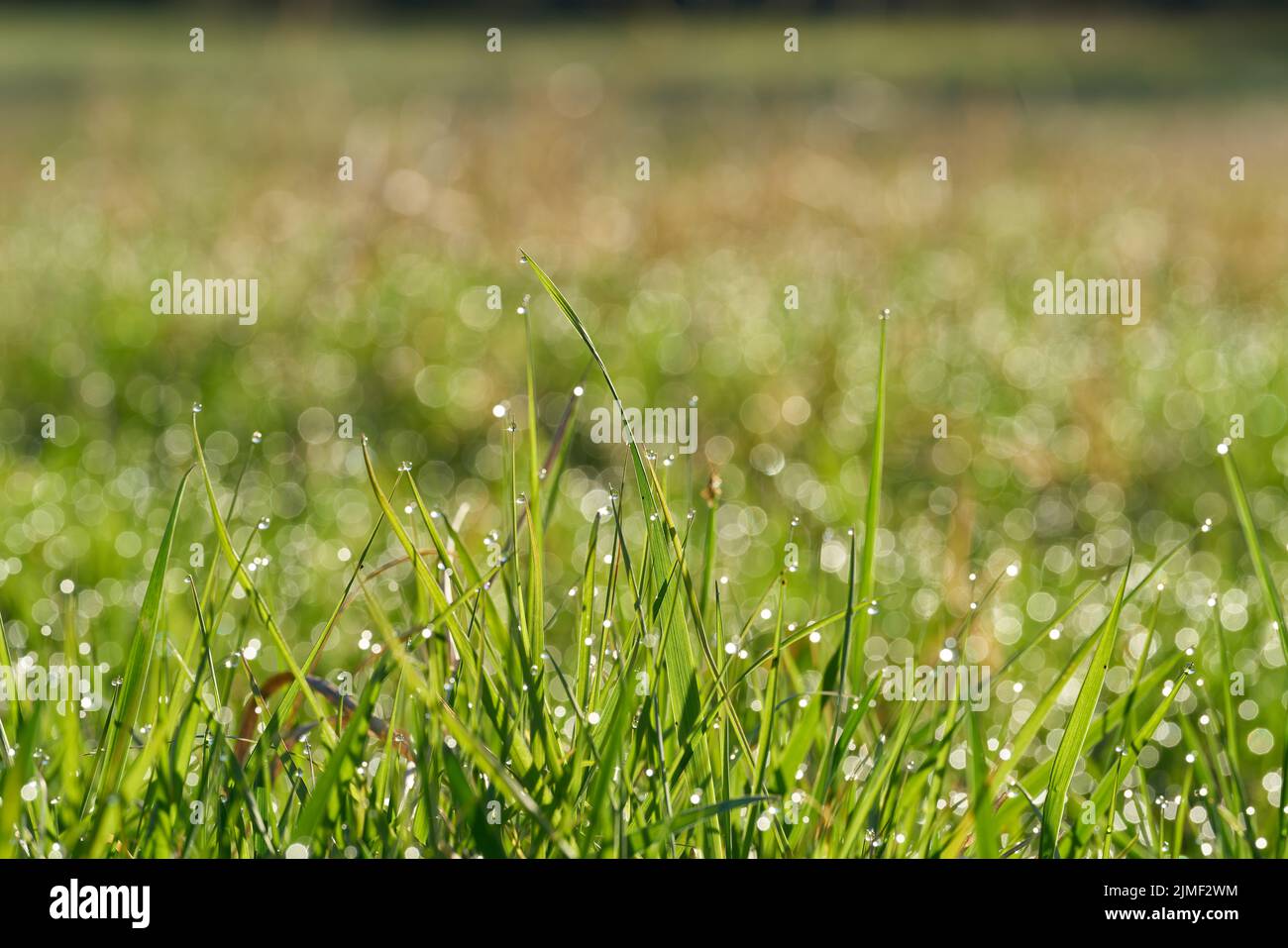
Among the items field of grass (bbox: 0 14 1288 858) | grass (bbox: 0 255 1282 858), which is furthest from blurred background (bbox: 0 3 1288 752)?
grass (bbox: 0 255 1282 858)

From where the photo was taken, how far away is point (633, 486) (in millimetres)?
2969

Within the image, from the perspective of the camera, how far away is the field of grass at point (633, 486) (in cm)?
104

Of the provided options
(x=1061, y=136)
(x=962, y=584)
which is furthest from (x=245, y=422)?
(x=1061, y=136)

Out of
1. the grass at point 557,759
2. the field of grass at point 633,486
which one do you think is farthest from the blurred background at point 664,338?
the grass at point 557,759

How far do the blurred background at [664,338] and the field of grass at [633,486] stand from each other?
0.8 inches

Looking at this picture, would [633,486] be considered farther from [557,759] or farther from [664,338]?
[557,759]

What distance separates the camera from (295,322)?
4.07 meters

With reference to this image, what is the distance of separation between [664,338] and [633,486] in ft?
3.49

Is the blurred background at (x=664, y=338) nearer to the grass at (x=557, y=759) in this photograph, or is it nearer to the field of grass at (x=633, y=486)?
the field of grass at (x=633, y=486)

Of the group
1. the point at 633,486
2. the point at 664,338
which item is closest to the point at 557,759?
the point at 633,486

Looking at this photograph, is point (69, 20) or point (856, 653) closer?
point (856, 653)

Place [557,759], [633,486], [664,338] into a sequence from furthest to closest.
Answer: [664,338]
[633,486]
[557,759]

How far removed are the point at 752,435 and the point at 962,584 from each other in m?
1.32

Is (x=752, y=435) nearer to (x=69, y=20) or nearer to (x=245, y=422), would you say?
(x=245, y=422)
